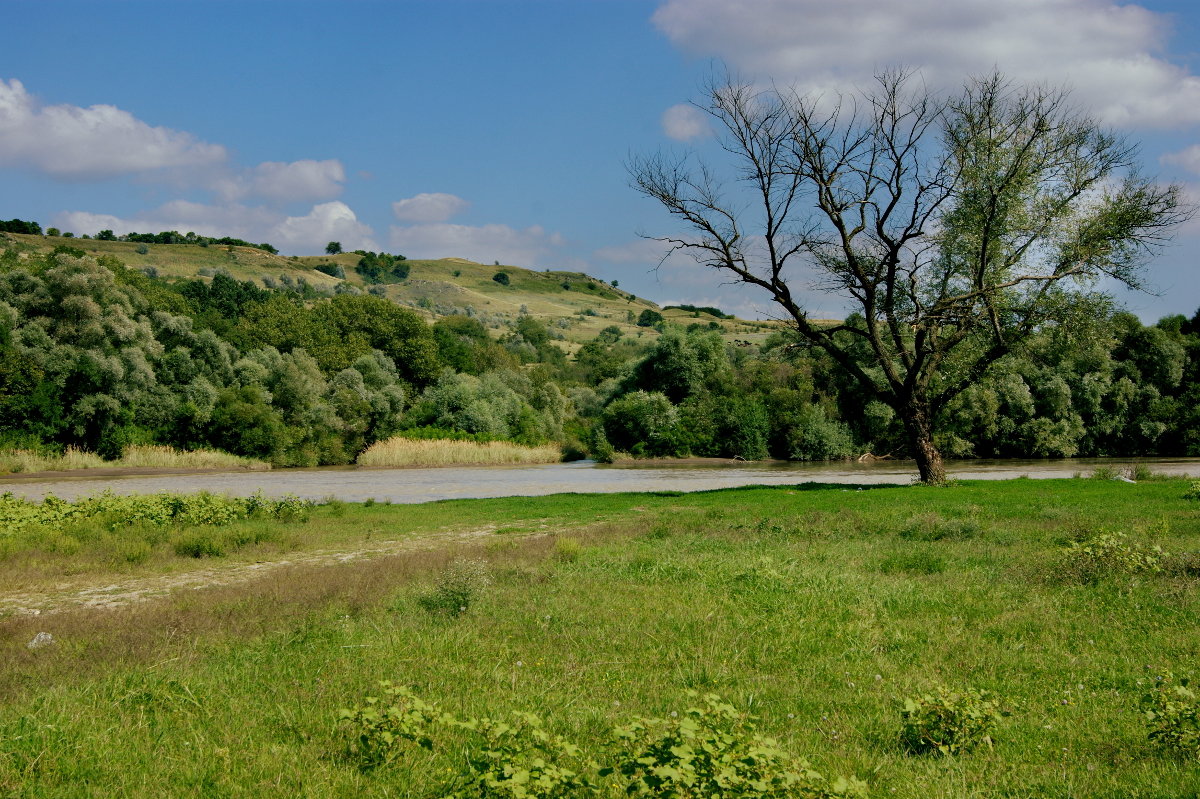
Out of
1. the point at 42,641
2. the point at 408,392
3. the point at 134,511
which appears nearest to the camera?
the point at 42,641

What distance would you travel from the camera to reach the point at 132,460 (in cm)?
4453

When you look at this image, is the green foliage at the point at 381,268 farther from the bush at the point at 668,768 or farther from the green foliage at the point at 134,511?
the bush at the point at 668,768

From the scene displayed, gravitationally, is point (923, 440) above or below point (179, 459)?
above

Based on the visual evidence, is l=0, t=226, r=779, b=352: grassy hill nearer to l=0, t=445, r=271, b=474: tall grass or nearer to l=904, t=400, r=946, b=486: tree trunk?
l=0, t=445, r=271, b=474: tall grass

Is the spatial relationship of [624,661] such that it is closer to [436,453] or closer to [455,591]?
[455,591]

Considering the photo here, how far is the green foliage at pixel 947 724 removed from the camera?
17.7 ft

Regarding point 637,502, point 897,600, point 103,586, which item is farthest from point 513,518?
point 897,600

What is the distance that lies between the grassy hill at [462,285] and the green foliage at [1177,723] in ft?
263

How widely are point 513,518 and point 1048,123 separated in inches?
851

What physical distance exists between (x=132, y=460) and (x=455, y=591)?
4266cm

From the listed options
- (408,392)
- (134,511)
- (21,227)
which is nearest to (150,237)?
(21,227)

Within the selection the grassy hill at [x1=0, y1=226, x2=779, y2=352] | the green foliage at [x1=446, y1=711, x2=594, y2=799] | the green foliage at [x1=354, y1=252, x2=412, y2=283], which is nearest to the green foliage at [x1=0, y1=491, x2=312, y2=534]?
the green foliage at [x1=446, y1=711, x2=594, y2=799]

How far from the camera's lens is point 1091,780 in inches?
191

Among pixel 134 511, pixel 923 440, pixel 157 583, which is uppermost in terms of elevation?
pixel 923 440
